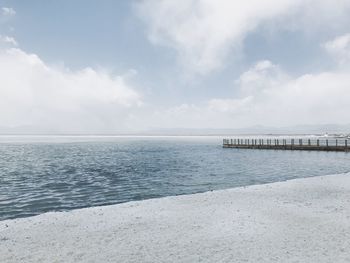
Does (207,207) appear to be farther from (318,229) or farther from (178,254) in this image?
(178,254)

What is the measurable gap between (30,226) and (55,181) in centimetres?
1823

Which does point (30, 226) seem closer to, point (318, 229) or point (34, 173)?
point (318, 229)

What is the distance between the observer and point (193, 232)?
10820 millimetres

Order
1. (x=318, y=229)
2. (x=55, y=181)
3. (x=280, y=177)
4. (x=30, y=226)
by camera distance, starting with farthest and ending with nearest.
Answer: (x=280, y=177) < (x=55, y=181) < (x=30, y=226) < (x=318, y=229)

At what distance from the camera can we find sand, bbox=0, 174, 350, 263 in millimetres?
8703

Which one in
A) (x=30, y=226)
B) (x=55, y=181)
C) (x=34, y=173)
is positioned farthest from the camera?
(x=34, y=173)

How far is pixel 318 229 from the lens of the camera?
1085cm

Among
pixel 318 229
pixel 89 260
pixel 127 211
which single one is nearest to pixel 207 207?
pixel 127 211

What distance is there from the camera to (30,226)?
12.4 m

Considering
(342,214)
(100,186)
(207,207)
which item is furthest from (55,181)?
(342,214)

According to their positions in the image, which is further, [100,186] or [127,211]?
[100,186]

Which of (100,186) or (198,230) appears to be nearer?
(198,230)

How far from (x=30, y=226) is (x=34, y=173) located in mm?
25305

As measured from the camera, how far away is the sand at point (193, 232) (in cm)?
870
